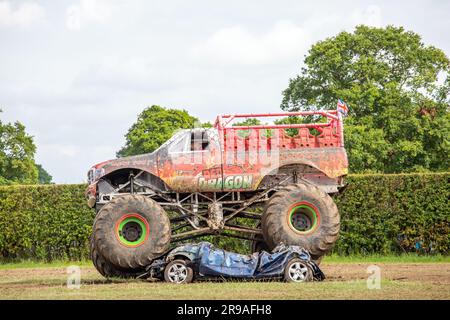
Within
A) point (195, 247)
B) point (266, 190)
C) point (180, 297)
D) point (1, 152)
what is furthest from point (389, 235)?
point (1, 152)

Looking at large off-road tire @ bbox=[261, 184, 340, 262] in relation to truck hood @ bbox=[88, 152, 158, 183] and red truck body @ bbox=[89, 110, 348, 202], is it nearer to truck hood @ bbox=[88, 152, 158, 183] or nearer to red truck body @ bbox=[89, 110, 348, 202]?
red truck body @ bbox=[89, 110, 348, 202]

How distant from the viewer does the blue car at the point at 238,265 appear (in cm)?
1756

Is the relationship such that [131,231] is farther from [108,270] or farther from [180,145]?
[180,145]

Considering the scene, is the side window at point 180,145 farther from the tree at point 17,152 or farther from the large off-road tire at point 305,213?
the tree at point 17,152

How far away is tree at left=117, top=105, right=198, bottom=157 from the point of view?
188 ft

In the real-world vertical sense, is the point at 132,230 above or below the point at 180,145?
below

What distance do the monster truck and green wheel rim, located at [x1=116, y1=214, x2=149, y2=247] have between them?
0.02 m

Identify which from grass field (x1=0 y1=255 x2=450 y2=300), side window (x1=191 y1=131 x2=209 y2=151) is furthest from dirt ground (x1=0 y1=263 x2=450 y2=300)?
side window (x1=191 y1=131 x2=209 y2=151)

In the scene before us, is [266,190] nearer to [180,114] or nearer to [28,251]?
[28,251]

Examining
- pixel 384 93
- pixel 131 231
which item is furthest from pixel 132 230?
pixel 384 93

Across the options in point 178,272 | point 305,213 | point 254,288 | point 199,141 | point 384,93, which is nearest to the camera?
point 254,288

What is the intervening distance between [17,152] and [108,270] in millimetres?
41618

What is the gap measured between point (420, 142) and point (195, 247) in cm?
2899

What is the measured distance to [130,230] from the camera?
63.1 ft
